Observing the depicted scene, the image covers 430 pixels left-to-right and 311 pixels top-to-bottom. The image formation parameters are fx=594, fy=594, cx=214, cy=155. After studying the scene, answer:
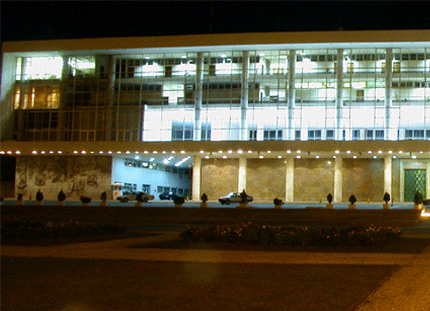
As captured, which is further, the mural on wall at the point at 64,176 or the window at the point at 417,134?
the mural on wall at the point at 64,176

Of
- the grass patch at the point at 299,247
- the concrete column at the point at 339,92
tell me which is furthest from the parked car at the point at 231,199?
the grass patch at the point at 299,247

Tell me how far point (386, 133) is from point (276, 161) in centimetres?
1194

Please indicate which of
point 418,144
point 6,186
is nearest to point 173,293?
point 418,144

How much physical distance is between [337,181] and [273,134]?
8.40 m

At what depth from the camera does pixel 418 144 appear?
5759 centimetres

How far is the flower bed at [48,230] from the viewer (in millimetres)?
24469

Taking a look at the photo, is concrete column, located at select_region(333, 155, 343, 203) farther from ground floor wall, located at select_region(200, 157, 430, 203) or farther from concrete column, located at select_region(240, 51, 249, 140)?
concrete column, located at select_region(240, 51, 249, 140)

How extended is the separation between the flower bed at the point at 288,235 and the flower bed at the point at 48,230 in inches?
191

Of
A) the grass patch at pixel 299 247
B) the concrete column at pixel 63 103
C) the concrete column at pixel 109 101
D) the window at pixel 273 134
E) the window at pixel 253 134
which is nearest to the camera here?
the grass patch at pixel 299 247

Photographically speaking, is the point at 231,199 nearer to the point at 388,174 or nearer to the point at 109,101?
the point at 388,174

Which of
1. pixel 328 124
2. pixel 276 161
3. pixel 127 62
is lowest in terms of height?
pixel 276 161

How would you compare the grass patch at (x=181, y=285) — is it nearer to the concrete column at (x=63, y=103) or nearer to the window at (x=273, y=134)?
the window at (x=273, y=134)

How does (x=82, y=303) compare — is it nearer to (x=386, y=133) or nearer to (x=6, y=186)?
(x=386, y=133)

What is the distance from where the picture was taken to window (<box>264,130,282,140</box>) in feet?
209
